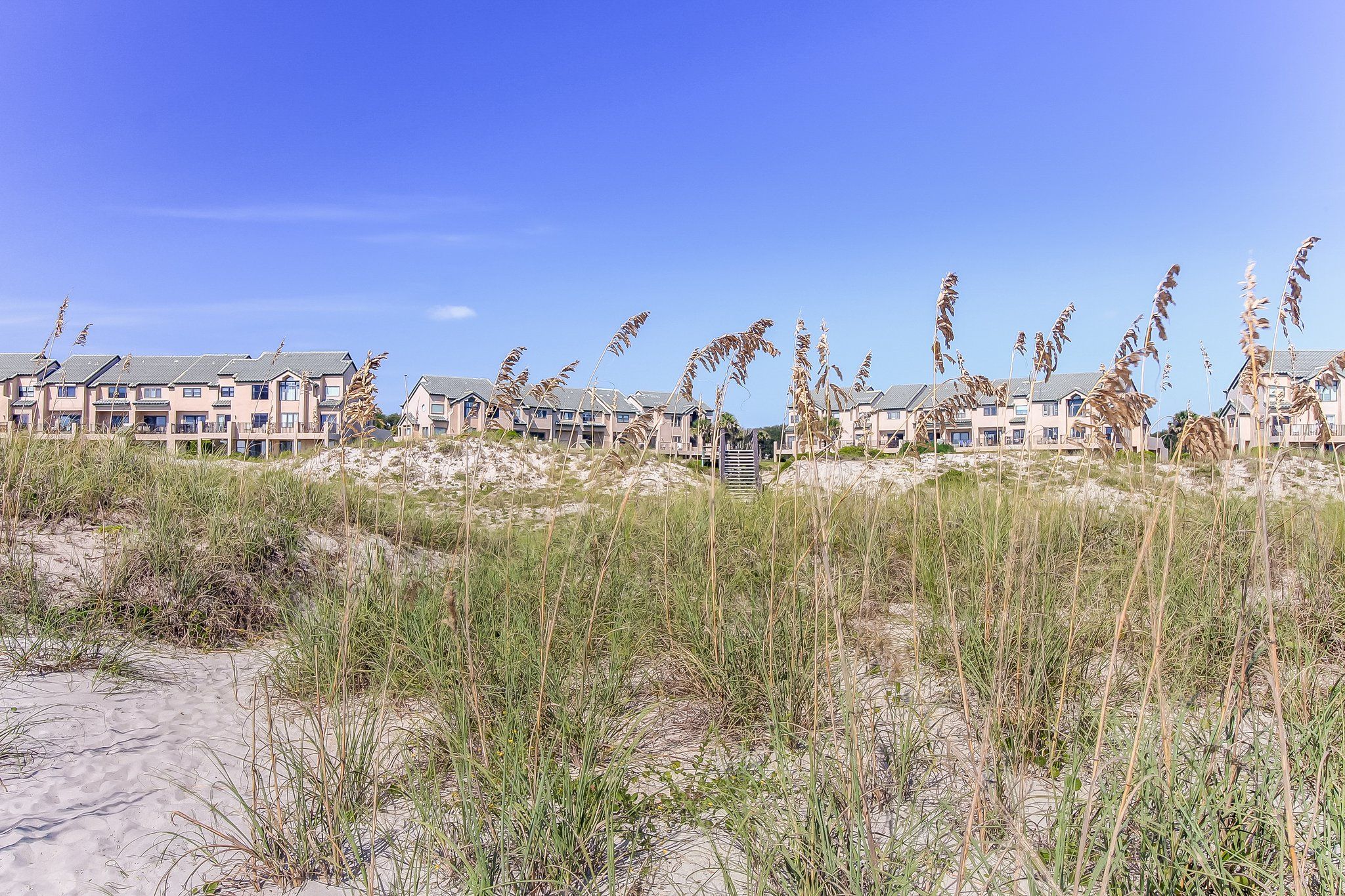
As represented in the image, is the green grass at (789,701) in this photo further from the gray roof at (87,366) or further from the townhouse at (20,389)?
the gray roof at (87,366)

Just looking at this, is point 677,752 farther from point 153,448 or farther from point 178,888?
point 153,448

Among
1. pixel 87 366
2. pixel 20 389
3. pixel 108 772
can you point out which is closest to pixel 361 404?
pixel 108 772

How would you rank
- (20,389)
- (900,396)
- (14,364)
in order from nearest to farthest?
(20,389) → (14,364) → (900,396)

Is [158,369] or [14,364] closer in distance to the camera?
[14,364]

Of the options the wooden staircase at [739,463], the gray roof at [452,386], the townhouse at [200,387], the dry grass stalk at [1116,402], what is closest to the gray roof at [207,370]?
the townhouse at [200,387]

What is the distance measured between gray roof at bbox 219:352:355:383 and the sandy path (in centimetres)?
5252

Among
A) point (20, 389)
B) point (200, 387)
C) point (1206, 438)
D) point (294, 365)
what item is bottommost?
point (1206, 438)

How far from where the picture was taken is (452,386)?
62.0 meters

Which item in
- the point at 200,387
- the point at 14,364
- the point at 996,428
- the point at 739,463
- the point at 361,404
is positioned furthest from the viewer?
the point at 200,387

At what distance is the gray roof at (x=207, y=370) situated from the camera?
5756cm

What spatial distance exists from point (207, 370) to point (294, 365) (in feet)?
32.8

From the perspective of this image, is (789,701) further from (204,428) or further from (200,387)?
(200,387)

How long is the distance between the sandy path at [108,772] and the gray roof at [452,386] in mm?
56475

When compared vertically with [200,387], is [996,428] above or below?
below
